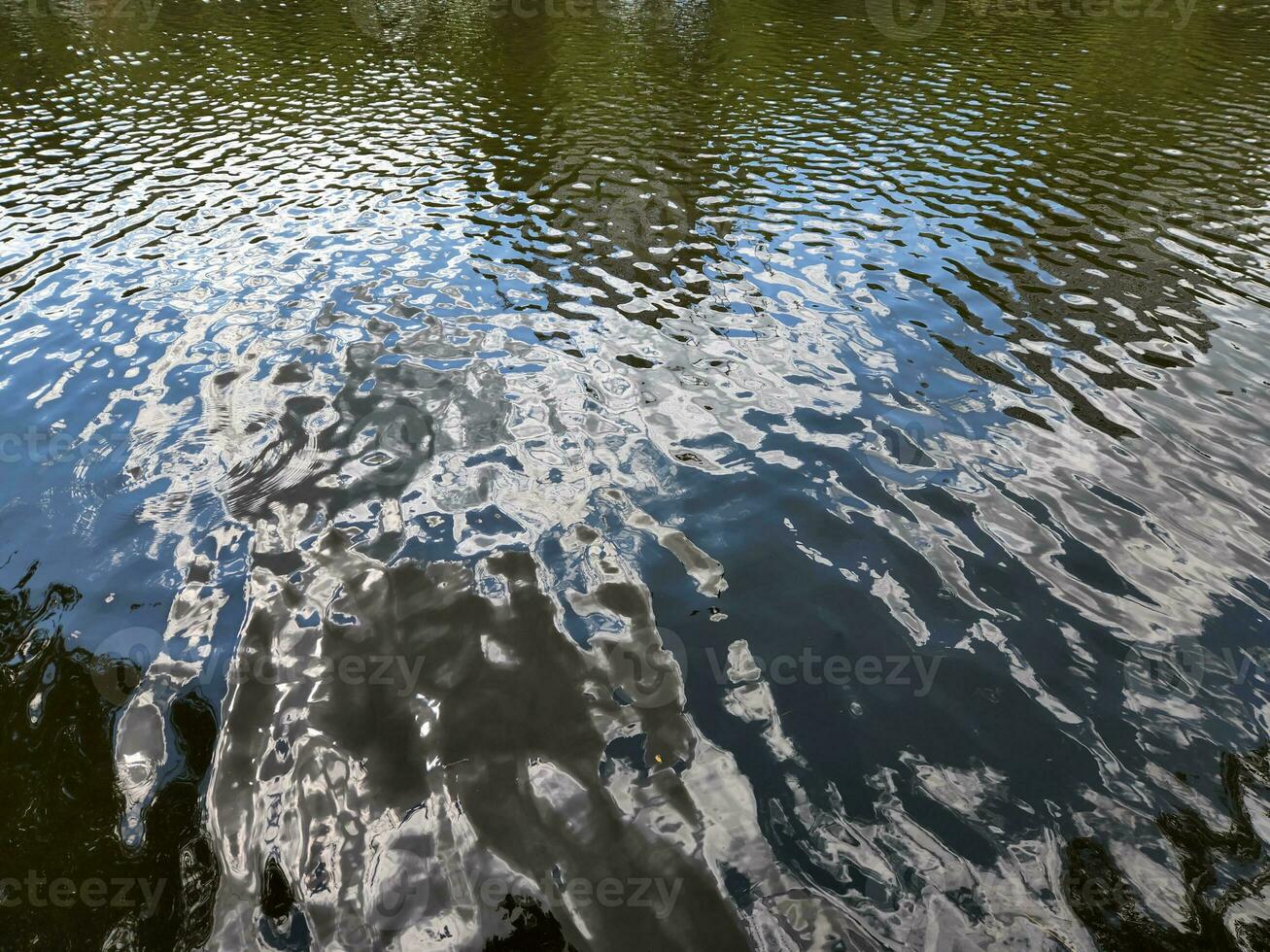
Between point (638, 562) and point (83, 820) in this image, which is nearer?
point (83, 820)

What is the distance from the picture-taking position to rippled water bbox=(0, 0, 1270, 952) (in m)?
6.11

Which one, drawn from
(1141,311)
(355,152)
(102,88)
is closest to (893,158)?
(1141,311)

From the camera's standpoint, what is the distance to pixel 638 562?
9172mm

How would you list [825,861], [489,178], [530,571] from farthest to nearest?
[489,178], [530,571], [825,861]

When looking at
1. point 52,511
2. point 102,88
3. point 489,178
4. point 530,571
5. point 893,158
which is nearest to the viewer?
point 530,571

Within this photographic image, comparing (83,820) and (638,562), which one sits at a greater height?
(638,562)

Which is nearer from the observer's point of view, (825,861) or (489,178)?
(825,861)

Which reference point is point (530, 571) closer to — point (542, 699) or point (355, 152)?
point (542, 699)

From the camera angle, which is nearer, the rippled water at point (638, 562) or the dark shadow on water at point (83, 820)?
the dark shadow on water at point (83, 820)

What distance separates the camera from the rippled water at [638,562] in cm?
611

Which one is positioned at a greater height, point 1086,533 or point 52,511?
point 1086,533

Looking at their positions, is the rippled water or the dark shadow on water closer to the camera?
the dark shadow on water

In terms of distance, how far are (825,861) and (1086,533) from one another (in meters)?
5.73

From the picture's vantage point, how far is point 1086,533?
31.0ft
